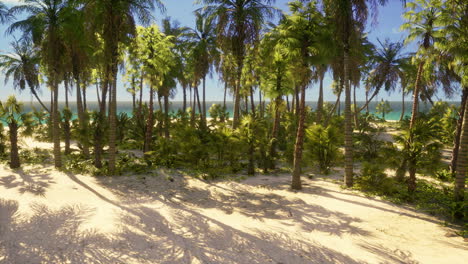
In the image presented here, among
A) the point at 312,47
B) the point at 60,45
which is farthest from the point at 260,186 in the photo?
the point at 60,45

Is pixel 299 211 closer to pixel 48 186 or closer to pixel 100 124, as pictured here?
pixel 48 186

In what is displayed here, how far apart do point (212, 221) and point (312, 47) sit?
7.73 m

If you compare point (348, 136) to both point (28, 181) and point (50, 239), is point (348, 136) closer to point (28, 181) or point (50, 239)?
point (50, 239)

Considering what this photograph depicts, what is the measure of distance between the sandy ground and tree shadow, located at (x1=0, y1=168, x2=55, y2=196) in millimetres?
48

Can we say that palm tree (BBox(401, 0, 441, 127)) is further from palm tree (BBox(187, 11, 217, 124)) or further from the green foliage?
palm tree (BBox(187, 11, 217, 124))

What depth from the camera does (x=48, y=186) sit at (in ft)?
35.7

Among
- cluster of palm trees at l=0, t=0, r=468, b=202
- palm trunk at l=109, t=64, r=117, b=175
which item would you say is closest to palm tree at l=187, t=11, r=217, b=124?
cluster of palm trees at l=0, t=0, r=468, b=202

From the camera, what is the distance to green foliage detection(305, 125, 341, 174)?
13.4 metres

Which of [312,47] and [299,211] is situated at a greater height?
[312,47]

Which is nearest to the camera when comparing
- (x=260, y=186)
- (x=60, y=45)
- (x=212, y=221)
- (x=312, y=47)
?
(x=212, y=221)

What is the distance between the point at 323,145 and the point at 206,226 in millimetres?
7926

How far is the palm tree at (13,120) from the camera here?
43.9 feet

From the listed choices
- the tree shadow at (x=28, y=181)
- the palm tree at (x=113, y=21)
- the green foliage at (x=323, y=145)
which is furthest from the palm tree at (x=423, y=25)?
the tree shadow at (x=28, y=181)

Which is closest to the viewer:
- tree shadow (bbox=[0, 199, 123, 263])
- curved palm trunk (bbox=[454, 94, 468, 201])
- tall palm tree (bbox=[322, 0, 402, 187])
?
Result: tree shadow (bbox=[0, 199, 123, 263])
